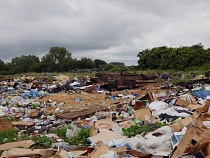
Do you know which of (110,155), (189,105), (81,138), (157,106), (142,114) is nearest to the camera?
(110,155)

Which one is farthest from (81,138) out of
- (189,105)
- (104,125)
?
(189,105)

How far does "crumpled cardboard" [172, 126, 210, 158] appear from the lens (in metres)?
2.44

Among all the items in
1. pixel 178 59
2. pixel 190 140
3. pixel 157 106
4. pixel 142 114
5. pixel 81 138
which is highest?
pixel 178 59

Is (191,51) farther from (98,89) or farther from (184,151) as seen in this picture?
(184,151)

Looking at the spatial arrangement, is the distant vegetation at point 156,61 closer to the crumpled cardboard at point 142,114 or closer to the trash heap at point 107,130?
the trash heap at point 107,130

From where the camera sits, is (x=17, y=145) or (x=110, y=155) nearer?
(x=110, y=155)

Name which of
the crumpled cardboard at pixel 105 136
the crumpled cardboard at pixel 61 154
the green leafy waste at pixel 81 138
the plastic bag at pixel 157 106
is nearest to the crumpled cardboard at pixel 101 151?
the crumpled cardboard at pixel 61 154

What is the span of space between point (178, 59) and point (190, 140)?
924 inches

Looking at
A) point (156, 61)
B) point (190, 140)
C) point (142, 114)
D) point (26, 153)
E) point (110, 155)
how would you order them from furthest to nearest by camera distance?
point (156, 61), point (142, 114), point (26, 153), point (110, 155), point (190, 140)

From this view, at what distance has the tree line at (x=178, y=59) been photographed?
74.2ft

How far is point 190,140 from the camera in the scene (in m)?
2.59

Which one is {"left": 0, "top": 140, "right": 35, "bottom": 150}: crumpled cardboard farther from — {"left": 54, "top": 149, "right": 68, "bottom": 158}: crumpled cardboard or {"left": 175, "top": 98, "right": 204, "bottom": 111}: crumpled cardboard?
{"left": 175, "top": 98, "right": 204, "bottom": 111}: crumpled cardboard

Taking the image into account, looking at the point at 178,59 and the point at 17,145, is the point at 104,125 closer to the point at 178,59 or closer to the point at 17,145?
the point at 17,145

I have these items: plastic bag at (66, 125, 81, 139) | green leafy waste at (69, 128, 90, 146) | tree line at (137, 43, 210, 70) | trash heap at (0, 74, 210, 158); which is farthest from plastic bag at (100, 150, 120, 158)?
tree line at (137, 43, 210, 70)
